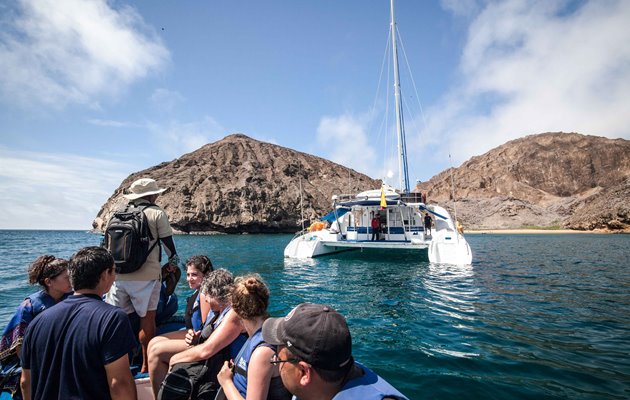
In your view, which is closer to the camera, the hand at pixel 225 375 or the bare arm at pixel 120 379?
the bare arm at pixel 120 379

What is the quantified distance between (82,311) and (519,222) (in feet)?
287

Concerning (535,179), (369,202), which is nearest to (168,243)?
(369,202)

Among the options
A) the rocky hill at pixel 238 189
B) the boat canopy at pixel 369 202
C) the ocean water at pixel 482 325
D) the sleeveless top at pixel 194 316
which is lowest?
the ocean water at pixel 482 325

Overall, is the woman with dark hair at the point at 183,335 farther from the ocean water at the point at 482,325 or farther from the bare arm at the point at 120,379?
the ocean water at the point at 482,325

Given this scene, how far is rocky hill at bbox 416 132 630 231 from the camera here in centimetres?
7806

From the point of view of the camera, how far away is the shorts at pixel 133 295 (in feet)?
12.6

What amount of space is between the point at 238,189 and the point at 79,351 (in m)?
75.5

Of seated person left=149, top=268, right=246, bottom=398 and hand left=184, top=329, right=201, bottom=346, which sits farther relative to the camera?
hand left=184, top=329, right=201, bottom=346

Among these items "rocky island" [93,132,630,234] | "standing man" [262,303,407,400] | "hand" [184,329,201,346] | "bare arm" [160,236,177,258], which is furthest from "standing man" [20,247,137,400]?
"rocky island" [93,132,630,234]

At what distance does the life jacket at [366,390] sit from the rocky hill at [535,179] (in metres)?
83.6

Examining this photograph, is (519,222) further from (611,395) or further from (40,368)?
(40,368)

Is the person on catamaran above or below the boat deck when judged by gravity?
above

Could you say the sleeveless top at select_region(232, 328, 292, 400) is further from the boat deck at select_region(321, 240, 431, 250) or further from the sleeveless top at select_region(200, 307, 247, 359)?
the boat deck at select_region(321, 240, 431, 250)

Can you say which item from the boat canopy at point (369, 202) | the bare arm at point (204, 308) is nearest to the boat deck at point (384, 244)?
the boat canopy at point (369, 202)
